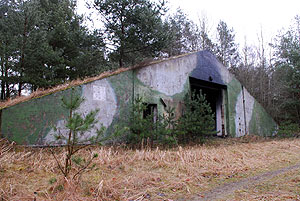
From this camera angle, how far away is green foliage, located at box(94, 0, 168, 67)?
47.4 ft

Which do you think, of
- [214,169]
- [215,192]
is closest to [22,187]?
[215,192]

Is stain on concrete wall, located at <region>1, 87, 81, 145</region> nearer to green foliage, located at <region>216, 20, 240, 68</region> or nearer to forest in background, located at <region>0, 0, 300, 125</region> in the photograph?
forest in background, located at <region>0, 0, 300, 125</region>

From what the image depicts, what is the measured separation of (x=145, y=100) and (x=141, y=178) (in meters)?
5.40

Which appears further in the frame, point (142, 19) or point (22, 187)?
point (142, 19)

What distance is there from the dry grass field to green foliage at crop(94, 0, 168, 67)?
982 centimetres

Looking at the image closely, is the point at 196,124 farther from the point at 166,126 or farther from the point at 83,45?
the point at 83,45

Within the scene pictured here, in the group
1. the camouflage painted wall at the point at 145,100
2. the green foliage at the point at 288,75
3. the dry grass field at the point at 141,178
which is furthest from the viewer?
the green foliage at the point at 288,75

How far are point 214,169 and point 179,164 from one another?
0.78 meters

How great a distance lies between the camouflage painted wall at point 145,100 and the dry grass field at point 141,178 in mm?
722

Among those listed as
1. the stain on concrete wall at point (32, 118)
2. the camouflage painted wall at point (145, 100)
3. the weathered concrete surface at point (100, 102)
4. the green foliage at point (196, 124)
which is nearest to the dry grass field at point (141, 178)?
the stain on concrete wall at point (32, 118)

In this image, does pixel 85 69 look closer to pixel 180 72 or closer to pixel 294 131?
pixel 180 72

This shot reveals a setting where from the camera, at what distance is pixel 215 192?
145 inches

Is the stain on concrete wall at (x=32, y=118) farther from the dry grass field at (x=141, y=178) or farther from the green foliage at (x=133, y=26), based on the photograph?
the green foliage at (x=133, y=26)

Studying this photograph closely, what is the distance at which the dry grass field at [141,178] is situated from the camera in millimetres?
3391
